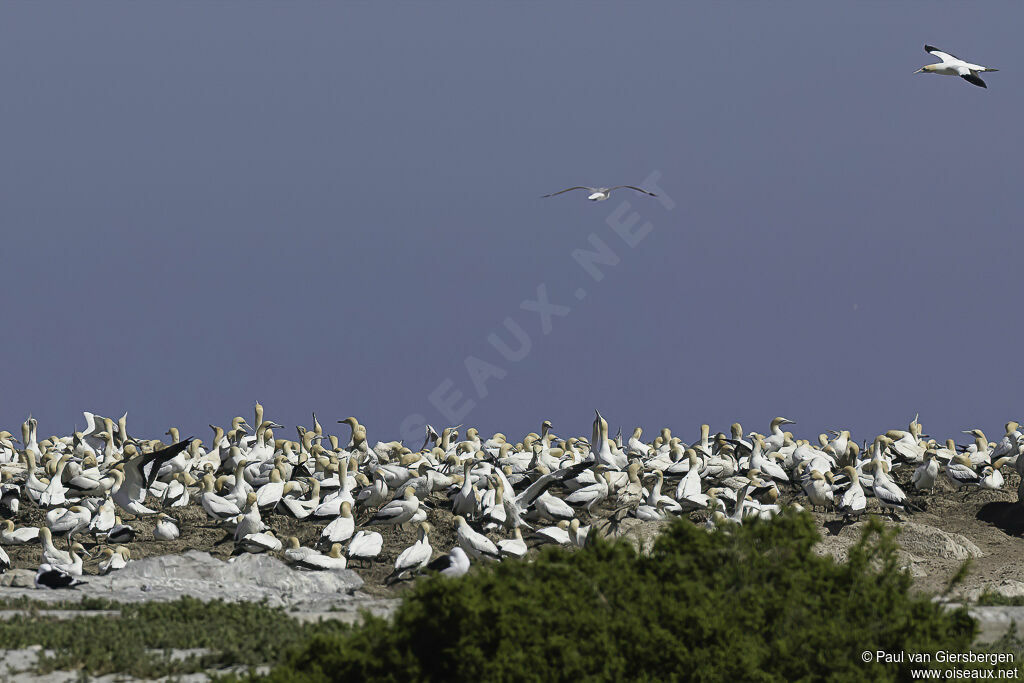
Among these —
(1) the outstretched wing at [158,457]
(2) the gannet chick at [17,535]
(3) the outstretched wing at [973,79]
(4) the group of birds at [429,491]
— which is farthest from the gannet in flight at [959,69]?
(2) the gannet chick at [17,535]

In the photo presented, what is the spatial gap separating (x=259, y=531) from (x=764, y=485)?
11.4 meters

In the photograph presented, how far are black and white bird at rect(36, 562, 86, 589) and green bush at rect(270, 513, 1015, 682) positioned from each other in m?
7.88

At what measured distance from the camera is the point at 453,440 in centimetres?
4184

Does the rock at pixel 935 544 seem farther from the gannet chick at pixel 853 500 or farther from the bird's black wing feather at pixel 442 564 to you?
the bird's black wing feather at pixel 442 564

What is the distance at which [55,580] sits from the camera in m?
17.3

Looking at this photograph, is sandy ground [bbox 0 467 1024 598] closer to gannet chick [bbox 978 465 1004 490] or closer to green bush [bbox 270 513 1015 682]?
gannet chick [bbox 978 465 1004 490]

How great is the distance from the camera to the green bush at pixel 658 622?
9.90 m

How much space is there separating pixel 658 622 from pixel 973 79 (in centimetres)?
1500

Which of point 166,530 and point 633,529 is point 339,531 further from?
point 633,529

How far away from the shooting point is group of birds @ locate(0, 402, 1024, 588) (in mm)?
21906

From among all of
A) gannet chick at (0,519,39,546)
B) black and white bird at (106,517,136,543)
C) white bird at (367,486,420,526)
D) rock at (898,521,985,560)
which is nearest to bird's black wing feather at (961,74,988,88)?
rock at (898,521,985,560)

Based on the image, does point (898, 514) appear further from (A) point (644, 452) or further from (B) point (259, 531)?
(B) point (259, 531)

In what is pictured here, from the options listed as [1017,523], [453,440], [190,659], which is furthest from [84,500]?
[1017,523]

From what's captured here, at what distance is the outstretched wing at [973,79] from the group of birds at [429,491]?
8482mm
